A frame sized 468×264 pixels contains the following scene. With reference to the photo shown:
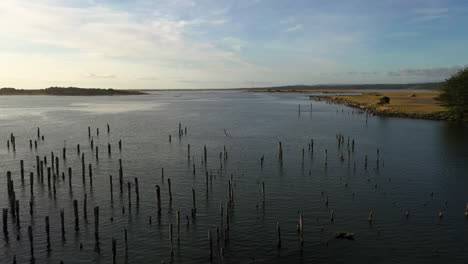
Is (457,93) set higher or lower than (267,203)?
higher

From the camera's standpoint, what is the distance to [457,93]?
8700 cm

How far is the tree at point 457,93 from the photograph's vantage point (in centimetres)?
8612

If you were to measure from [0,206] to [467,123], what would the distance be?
3542 inches

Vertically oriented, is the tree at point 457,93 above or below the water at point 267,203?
above

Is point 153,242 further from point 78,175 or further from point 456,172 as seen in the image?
point 456,172

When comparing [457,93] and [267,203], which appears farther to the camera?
[457,93]

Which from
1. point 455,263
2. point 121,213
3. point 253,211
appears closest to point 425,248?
point 455,263

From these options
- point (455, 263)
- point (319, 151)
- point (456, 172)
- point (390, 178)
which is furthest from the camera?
point (319, 151)

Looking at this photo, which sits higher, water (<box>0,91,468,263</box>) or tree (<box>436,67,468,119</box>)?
tree (<box>436,67,468,119</box>)

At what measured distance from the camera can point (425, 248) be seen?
934 inches

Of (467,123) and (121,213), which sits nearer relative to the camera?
(121,213)

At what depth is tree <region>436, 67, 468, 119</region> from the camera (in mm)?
86125

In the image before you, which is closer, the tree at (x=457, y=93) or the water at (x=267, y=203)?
the water at (x=267, y=203)

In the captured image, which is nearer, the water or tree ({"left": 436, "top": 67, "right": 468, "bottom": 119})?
the water
